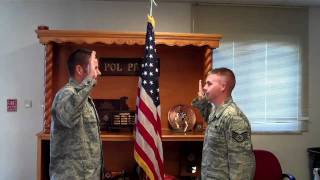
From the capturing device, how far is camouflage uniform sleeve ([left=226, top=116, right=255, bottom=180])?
2.10 m

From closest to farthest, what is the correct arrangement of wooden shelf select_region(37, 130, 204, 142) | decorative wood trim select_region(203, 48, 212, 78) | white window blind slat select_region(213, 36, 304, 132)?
wooden shelf select_region(37, 130, 204, 142) < decorative wood trim select_region(203, 48, 212, 78) < white window blind slat select_region(213, 36, 304, 132)

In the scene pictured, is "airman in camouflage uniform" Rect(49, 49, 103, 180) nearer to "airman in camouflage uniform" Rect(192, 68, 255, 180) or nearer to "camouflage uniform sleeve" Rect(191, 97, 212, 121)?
"airman in camouflage uniform" Rect(192, 68, 255, 180)

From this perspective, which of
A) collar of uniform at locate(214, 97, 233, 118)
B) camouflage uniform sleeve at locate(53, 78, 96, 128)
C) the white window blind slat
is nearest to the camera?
camouflage uniform sleeve at locate(53, 78, 96, 128)

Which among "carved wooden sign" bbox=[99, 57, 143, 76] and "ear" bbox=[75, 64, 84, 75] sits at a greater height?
"carved wooden sign" bbox=[99, 57, 143, 76]

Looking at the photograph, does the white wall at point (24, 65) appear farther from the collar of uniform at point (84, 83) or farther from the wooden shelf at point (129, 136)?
the collar of uniform at point (84, 83)

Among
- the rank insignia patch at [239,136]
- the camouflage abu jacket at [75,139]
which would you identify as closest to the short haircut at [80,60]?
the camouflage abu jacket at [75,139]

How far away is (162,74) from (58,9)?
1.26 meters

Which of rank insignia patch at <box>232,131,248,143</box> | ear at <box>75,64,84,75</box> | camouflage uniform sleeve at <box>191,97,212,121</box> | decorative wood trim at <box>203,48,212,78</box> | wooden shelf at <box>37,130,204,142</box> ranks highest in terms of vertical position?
decorative wood trim at <box>203,48,212,78</box>

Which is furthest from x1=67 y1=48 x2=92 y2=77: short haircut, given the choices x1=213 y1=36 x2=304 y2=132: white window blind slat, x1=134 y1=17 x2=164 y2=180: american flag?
x1=213 y1=36 x2=304 y2=132: white window blind slat

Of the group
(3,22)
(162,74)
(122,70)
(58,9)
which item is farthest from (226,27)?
→ (3,22)

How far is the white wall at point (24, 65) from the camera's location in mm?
3600

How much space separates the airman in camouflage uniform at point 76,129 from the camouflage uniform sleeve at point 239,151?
0.82 meters

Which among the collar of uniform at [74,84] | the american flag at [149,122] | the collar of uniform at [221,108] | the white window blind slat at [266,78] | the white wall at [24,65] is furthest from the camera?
the white window blind slat at [266,78]

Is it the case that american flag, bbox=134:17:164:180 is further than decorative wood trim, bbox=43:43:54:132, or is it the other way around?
decorative wood trim, bbox=43:43:54:132
